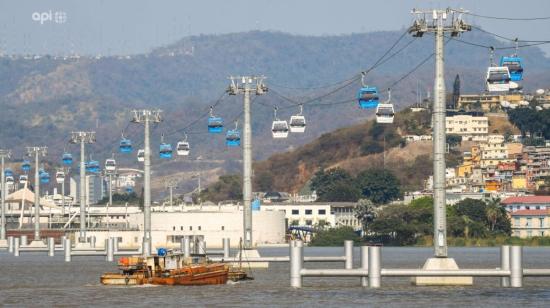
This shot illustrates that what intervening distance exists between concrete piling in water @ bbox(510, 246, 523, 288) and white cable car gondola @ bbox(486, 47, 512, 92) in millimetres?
15894

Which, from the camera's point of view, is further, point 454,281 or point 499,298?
point 454,281

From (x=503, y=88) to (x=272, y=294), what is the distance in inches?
873

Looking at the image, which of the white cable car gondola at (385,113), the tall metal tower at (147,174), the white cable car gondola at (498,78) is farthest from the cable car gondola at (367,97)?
the tall metal tower at (147,174)

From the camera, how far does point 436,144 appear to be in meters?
86.2

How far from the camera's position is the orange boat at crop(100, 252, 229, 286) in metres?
94.8

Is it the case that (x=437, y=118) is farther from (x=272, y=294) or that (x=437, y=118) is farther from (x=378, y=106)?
(x=378, y=106)

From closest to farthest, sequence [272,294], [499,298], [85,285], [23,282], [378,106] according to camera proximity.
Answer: [499,298], [272,294], [85,285], [23,282], [378,106]

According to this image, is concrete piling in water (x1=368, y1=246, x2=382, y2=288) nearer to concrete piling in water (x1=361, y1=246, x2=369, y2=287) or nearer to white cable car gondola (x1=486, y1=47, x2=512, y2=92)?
concrete piling in water (x1=361, y1=246, x2=369, y2=287)

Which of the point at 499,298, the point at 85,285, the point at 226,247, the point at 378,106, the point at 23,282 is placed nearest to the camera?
the point at 499,298

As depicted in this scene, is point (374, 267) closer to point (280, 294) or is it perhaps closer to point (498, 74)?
point (280, 294)

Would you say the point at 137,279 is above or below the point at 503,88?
below

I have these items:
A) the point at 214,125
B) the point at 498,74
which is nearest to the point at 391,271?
the point at 498,74

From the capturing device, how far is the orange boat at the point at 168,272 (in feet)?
311

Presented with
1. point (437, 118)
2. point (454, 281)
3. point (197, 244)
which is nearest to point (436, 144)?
point (437, 118)
